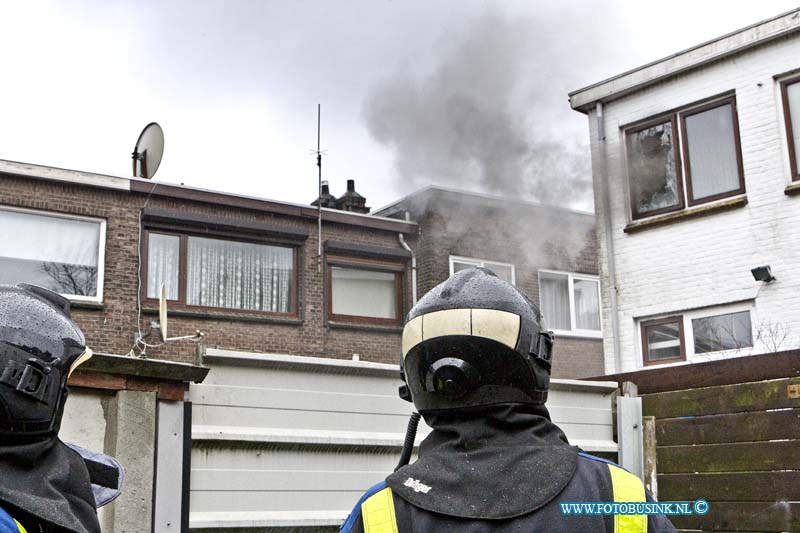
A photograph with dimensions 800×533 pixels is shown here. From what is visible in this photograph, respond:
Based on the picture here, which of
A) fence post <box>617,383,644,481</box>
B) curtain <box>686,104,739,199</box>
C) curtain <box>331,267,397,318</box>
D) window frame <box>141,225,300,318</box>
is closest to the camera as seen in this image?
fence post <box>617,383,644,481</box>

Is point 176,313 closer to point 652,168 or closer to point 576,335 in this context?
point 652,168

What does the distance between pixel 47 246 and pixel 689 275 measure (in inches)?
370

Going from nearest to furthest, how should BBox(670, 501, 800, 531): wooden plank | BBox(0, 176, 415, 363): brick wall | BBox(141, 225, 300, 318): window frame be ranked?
BBox(670, 501, 800, 531): wooden plank, BBox(0, 176, 415, 363): brick wall, BBox(141, 225, 300, 318): window frame

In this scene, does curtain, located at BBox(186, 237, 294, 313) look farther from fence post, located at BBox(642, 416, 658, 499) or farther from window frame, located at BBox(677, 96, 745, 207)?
fence post, located at BBox(642, 416, 658, 499)

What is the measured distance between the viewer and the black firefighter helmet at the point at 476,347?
2.06 meters

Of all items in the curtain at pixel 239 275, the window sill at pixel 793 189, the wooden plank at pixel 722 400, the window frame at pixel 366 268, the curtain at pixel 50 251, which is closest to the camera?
the wooden plank at pixel 722 400

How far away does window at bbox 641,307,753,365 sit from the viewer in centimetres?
1119

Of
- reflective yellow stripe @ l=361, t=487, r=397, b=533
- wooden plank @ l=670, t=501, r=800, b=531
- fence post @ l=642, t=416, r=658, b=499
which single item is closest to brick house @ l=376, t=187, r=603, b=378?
fence post @ l=642, t=416, r=658, b=499

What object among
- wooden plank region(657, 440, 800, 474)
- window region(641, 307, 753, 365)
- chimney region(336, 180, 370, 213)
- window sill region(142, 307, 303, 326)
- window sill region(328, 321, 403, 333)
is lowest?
wooden plank region(657, 440, 800, 474)

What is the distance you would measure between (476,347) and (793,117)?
1019 centimetres

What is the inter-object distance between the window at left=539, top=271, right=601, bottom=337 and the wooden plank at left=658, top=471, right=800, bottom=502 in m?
12.7

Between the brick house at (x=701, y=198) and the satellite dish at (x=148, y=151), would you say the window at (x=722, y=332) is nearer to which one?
the brick house at (x=701, y=198)

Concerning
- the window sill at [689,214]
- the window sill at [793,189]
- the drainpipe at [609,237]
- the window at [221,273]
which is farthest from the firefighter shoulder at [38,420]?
the window at [221,273]

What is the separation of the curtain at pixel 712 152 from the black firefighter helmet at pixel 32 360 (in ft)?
34.0
